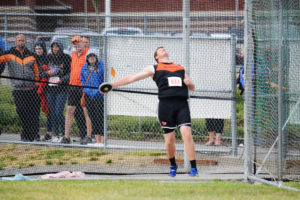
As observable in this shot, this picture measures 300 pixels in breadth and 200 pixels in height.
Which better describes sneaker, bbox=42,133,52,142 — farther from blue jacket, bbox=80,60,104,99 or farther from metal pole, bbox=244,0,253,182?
metal pole, bbox=244,0,253,182

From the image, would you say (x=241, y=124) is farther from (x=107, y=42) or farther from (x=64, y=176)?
(x=64, y=176)

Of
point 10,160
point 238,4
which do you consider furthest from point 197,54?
point 238,4

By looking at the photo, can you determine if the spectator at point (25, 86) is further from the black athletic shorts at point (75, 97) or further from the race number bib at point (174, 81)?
the race number bib at point (174, 81)

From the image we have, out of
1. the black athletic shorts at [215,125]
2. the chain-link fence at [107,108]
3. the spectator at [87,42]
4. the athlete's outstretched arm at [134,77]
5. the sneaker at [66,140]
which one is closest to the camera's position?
the athlete's outstretched arm at [134,77]

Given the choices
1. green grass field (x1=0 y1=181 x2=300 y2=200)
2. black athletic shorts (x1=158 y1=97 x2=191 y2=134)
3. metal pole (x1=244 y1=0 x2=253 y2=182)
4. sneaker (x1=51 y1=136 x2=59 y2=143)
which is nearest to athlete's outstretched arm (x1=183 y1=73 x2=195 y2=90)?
black athletic shorts (x1=158 y1=97 x2=191 y2=134)

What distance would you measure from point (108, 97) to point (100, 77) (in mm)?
437

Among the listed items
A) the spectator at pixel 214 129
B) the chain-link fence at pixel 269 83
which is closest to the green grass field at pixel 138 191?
the chain-link fence at pixel 269 83

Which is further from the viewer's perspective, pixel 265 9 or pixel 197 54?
pixel 197 54

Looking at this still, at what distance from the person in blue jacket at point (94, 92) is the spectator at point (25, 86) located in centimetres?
108

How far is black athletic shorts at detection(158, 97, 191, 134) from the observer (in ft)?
24.0

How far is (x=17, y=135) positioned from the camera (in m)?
10.7

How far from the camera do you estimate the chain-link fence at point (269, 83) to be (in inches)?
301

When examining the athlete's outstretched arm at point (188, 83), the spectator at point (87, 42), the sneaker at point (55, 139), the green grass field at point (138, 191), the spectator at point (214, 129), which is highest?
the spectator at point (87, 42)

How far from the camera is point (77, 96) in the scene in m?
10.5
